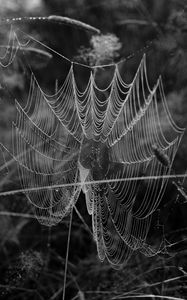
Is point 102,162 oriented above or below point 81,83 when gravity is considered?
below

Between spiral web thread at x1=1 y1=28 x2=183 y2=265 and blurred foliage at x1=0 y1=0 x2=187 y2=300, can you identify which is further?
spiral web thread at x1=1 y1=28 x2=183 y2=265

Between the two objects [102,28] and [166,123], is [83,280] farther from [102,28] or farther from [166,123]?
[102,28]

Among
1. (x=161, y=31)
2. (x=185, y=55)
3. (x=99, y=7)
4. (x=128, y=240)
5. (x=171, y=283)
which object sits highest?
(x=99, y=7)

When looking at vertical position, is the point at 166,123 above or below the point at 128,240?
above

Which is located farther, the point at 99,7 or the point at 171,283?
the point at 99,7

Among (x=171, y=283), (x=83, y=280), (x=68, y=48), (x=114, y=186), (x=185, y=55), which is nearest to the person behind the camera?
(x=171, y=283)

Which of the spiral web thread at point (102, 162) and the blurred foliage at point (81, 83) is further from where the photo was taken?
the spiral web thread at point (102, 162)

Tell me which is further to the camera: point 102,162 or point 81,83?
point 81,83

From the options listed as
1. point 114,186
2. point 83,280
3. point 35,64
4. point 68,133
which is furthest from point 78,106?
point 83,280
